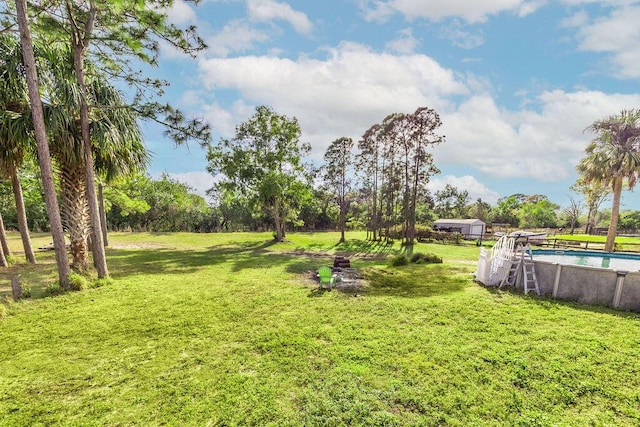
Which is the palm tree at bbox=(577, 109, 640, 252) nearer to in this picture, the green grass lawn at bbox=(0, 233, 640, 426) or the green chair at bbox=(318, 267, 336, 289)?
the green grass lawn at bbox=(0, 233, 640, 426)

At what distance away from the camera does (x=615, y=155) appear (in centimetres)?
1581

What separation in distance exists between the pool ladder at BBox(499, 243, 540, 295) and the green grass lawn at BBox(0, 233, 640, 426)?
965 mm

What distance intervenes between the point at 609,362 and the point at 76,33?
44.0 ft

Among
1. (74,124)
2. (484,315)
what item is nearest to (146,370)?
(484,315)

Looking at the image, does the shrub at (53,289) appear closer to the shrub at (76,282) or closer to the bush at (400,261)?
the shrub at (76,282)

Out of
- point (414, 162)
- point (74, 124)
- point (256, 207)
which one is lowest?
point (256, 207)

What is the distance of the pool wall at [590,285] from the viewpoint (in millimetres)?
6555

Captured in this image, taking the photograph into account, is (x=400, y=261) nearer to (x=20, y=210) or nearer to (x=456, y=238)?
(x=20, y=210)

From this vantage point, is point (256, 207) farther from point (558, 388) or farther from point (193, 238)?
point (558, 388)

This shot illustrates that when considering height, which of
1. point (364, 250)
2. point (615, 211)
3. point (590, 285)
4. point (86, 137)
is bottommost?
point (364, 250)

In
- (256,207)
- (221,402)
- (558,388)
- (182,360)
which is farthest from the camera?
(256,207)

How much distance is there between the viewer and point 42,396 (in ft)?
11.6

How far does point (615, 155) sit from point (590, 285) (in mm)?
14244

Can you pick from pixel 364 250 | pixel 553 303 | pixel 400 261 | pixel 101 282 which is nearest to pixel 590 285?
pixel 553 303
